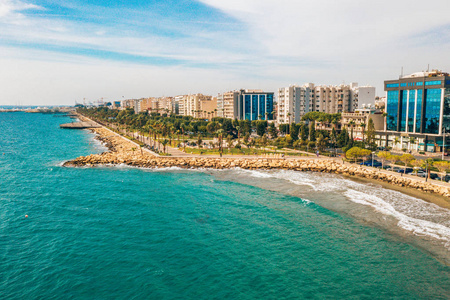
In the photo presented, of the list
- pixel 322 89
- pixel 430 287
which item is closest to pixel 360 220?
pixel 430 287

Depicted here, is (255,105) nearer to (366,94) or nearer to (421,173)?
(366,94)

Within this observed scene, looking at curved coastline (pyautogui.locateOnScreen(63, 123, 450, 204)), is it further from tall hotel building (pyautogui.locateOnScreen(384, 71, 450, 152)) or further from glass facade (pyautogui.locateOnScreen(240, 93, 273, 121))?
glass facade (pyautogui.locateOnScreen(240, 93, 273, 121))

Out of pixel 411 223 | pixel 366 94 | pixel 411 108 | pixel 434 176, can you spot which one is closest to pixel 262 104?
pixel 366 94

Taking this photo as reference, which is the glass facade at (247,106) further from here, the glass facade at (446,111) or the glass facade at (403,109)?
the glass facade at (446,111)

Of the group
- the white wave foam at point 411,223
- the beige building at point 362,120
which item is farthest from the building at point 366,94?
the white wave foam at point 411,223

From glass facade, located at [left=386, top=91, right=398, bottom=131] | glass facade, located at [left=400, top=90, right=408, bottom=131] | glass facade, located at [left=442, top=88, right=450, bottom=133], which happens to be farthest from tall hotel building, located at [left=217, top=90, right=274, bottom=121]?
glass facade, located at [left=442, top=88, right=450, bottom=133]

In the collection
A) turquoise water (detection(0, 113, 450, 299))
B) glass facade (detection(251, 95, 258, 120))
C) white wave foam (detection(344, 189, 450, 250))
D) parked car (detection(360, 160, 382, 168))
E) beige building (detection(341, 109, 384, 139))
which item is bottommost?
turquoise water (detection(0, 113, 450, 299))
